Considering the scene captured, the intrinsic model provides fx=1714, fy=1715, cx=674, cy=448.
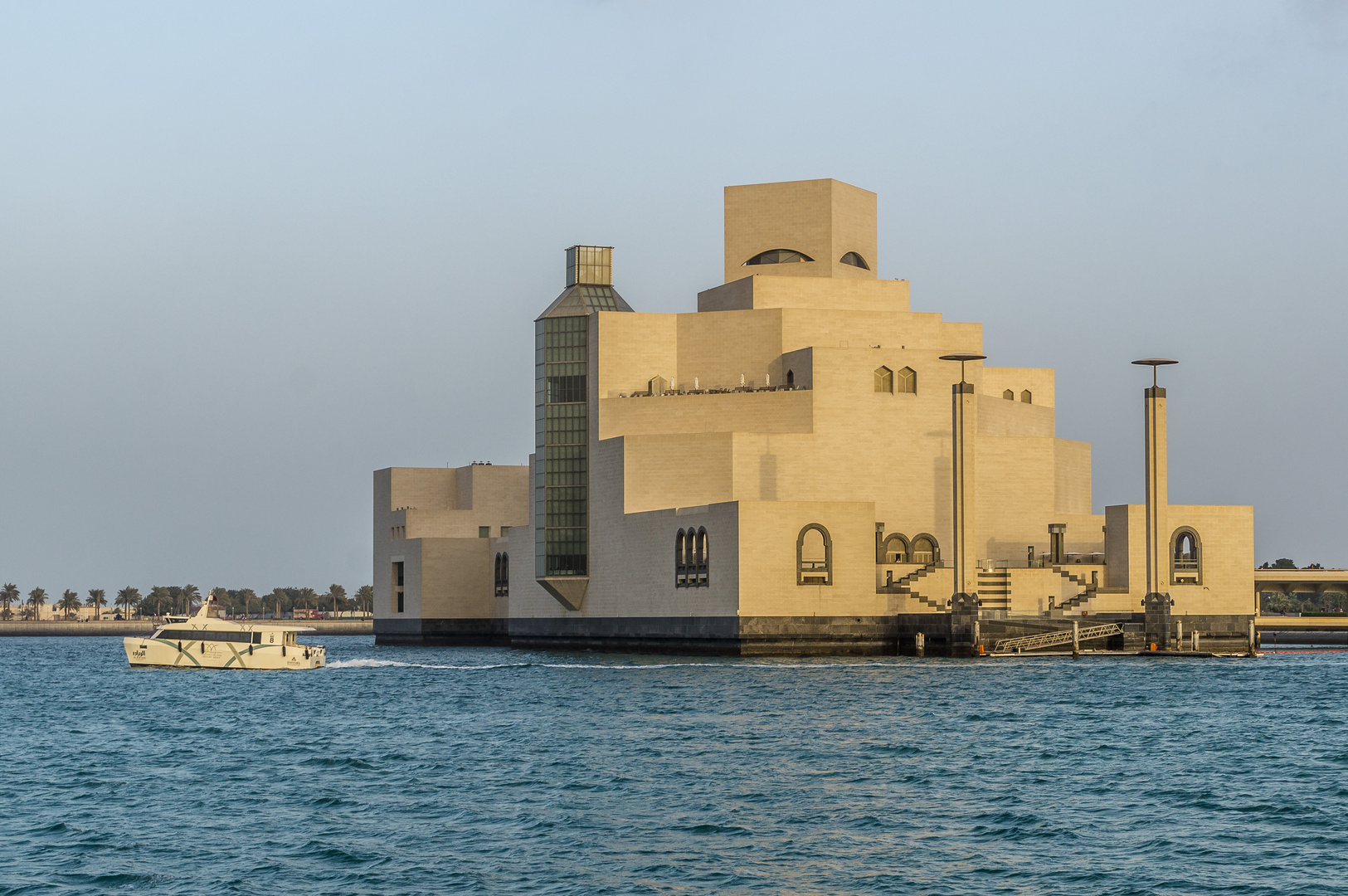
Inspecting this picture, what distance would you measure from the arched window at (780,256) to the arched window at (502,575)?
3179cm

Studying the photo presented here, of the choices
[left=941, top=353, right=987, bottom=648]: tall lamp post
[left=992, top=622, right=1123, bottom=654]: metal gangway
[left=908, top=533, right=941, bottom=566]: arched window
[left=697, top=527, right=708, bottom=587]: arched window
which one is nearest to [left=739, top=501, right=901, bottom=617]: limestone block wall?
[left=941, top=353, right=987, bottom=648]: tall lamp post

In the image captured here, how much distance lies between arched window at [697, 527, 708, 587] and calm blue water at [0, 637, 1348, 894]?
77.1 feet

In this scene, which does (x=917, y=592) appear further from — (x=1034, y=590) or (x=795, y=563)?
(x=1034, y=590)

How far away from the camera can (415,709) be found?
60.5m

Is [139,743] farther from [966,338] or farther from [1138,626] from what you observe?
[966,338]

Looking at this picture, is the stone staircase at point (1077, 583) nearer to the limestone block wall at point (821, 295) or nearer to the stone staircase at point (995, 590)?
the stone staircase at point (995, 590)

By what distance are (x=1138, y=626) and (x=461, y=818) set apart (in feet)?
219

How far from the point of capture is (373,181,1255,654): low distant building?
89.8 metres

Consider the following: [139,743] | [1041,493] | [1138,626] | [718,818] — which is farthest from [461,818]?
[1041,493]

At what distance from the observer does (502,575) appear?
128m

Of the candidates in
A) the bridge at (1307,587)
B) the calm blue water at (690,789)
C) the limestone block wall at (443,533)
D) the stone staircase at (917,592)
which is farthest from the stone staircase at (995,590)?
the bridge at (1307,587)

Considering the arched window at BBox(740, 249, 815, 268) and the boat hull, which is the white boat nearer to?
the boat hull

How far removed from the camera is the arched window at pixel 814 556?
89500 mm

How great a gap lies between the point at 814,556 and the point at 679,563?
7964mm
